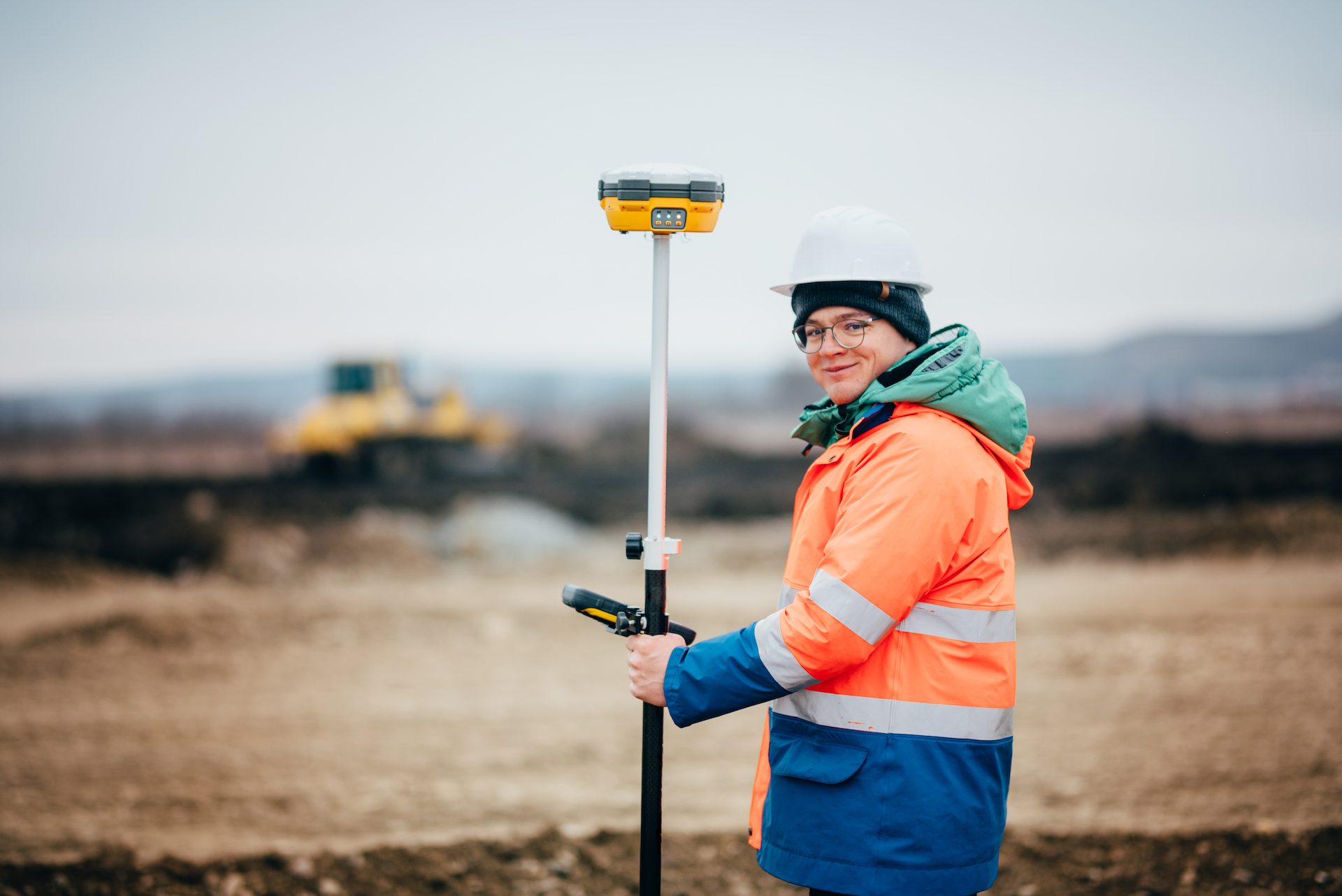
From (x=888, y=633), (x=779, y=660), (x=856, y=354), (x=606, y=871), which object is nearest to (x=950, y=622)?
(x=888, y=633)

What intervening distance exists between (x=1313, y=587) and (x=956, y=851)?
39.7 ft

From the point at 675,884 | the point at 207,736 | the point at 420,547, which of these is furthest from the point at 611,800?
the point at 420,547

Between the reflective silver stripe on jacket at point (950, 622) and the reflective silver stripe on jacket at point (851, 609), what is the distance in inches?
4.5

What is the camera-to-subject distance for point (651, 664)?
Answer: 7.38 feet

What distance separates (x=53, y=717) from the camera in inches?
289

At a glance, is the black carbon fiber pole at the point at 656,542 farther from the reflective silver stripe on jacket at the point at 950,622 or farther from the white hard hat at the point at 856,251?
the reflective silver stripe on jacket at the point at 950,622

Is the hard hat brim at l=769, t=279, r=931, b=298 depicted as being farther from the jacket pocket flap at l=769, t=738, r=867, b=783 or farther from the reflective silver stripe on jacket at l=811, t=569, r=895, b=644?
the jacket pocket flap at l=769, t=738, r=867, b=783

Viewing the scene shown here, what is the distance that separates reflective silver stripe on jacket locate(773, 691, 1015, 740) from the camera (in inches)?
82.5

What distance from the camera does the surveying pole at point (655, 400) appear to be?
8.00 feet

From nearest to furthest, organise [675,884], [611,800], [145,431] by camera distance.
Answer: [675,884] < [611,800] < [145,431]

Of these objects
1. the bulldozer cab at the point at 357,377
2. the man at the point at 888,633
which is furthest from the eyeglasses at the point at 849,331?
the bulldozer cab at the point at 357,377

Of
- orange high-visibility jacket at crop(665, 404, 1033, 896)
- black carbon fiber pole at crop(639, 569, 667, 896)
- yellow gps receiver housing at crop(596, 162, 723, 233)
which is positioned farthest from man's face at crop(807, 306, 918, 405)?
black carbon fiber pole at crop(639, 569, 667, 896)

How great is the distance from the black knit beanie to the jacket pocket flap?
2.93 feet

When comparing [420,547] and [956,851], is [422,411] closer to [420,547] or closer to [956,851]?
[420,547]
